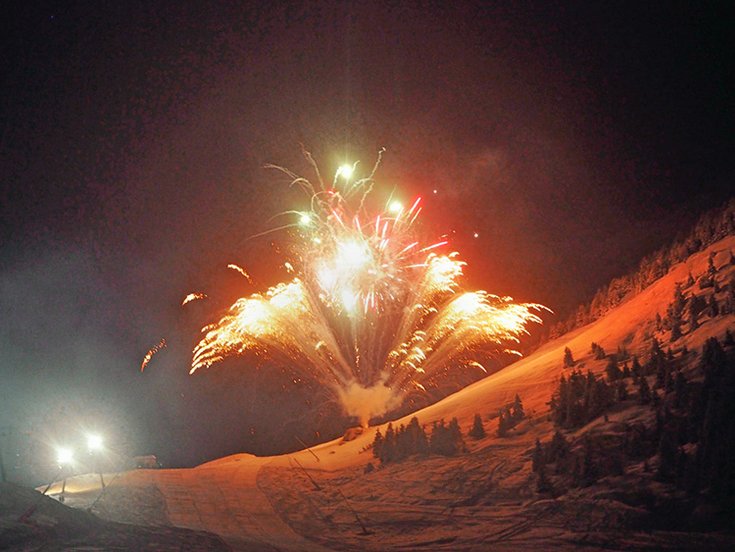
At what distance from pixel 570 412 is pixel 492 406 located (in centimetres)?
442

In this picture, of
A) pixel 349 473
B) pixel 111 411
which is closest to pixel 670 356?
pixel 349 473

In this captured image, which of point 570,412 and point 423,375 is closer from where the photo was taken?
point 570,412

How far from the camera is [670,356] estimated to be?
524 inches

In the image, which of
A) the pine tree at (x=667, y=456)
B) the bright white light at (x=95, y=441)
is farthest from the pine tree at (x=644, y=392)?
the bright white light at (x=95, y=441)

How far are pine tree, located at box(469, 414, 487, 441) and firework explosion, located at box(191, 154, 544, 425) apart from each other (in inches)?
→ 436

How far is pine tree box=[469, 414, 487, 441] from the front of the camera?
15594 millimetres

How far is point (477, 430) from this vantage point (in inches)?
621

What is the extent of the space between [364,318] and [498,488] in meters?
16.3

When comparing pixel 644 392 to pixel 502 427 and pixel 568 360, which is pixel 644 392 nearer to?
pixel 502 427

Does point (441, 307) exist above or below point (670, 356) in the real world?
above

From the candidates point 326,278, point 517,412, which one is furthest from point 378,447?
point 326,278

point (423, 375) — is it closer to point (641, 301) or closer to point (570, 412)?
point (641, 301)

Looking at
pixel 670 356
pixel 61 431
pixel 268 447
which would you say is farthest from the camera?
pixel 268 447

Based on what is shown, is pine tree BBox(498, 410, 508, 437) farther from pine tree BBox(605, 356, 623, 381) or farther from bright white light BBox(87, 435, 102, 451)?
bright white light BBox(87, 435, 102, 451)
